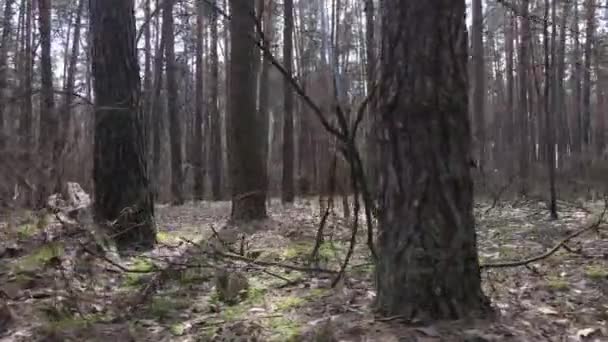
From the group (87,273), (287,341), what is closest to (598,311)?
(287,341)

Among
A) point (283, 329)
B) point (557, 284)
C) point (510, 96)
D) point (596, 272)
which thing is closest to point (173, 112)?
point (596, 272)

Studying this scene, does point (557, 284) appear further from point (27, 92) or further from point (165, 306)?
point (27, 92)

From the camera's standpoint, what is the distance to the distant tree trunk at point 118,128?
5.64 m

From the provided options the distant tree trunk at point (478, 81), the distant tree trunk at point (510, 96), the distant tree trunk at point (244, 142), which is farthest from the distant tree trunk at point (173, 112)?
the distant tree trunk at point (510, 96)

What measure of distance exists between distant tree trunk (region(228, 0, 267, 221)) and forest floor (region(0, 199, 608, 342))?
8.87 feet

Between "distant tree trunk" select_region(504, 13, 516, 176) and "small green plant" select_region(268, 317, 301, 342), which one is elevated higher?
"distant tree trunk" select_region(504, 13, 516, 176)

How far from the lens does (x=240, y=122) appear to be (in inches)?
312

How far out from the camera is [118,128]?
5.71 meters

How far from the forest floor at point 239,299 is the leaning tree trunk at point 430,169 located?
163mm

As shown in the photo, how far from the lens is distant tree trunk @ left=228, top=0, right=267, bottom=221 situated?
7.89 metres

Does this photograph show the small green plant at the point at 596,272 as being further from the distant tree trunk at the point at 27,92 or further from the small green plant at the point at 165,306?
the distant tree trunk at the point at 27,92

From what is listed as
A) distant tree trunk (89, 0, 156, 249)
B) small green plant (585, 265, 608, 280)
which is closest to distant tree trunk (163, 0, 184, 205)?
distant tree trunk (89, 0, 156, 249)

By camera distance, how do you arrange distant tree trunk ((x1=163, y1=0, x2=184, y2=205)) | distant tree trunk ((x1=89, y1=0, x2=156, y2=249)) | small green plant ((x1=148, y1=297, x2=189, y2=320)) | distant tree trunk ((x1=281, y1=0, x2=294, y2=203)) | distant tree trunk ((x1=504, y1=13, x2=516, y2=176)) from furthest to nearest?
1. distant tree trunk ((x1=504, y1=13, x2=516, y2=176))
2. distant tree trunk ((x1=163, y1=0, x2=184, y2=205))
3. distant tree trunk ((x1=281, y1=0, x2=294, y2=203))
4. distant tree trunk ((x1=89, y1=0, x2=156, y2=249))
5. small green plant ((x1=148, y1=297, x2=189, y2=320))

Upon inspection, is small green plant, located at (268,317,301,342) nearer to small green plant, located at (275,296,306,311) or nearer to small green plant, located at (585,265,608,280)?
small green plant, located at (275,296,306,311)
